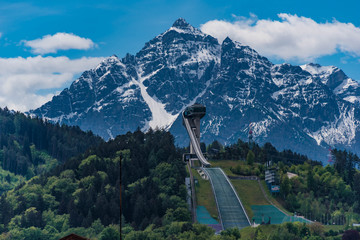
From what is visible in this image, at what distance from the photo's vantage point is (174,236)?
199 meters

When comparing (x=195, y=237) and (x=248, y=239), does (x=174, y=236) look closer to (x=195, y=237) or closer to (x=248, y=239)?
(x=195, y=237)

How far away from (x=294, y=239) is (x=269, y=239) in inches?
311

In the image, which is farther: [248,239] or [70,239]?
[248,239]

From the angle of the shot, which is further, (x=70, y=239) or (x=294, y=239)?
(x=294, y=239)

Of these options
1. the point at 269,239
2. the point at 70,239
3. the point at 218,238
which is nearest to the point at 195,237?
the point at 218,238

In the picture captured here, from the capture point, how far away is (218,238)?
190 m

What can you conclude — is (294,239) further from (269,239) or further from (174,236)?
(174,236)

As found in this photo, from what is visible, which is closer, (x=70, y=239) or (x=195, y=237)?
(x=70, y=239)

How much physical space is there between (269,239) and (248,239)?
19.9 ft

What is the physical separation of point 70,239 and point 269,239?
122 m

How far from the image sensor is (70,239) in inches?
3319

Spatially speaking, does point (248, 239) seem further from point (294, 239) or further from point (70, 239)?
point (70, 239)

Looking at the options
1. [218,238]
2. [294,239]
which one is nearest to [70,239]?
[218,238]

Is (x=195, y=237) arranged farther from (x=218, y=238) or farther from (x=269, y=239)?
(x=269, y=239)
